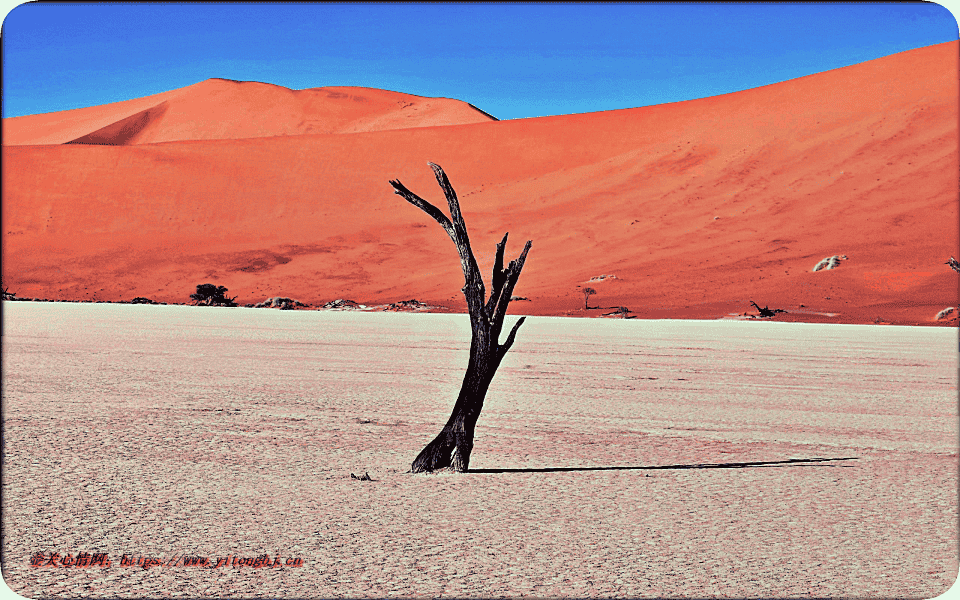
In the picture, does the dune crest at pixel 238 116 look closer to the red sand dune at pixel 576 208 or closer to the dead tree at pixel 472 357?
the red sand dune at pixel 576 208

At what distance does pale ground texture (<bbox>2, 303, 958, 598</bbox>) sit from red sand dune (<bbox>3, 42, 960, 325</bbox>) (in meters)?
22.3

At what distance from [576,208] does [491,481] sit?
47388mm

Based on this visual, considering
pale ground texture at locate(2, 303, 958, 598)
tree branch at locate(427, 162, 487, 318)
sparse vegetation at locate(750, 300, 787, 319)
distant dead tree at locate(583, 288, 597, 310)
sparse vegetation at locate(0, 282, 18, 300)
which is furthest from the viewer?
sparse vegetation at locate(0, 282, 18, 300)

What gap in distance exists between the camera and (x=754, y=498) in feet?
21.1

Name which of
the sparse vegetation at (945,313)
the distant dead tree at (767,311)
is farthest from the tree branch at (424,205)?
the distant dead tree at (767,311)

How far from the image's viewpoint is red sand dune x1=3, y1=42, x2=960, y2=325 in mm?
39219

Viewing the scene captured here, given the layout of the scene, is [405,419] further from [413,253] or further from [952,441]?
[413,253]

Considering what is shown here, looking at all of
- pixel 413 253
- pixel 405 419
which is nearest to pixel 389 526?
pixel 405 419

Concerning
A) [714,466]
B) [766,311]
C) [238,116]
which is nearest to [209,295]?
[766,311]

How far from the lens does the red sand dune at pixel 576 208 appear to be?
39.2 metres

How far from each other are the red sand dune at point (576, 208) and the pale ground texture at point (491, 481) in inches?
880

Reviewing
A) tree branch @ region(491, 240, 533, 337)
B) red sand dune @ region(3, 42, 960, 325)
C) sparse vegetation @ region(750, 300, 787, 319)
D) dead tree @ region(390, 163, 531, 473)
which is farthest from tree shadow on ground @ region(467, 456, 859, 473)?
sparse vegetation @ region(750, 300, 787, 319)

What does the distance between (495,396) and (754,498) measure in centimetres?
552

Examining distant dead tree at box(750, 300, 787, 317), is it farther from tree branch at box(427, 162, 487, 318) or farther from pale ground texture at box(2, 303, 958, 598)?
tree branch at box(427, 162, 487, 318)
